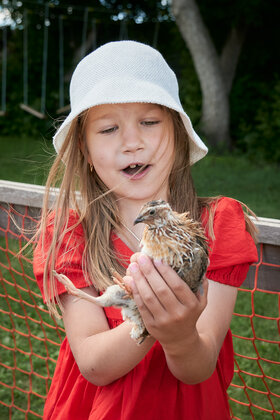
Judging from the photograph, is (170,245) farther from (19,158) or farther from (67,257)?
(19,158)

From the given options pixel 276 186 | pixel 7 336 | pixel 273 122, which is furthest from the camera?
pixel 273 122

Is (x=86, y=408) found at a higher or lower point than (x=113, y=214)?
lower

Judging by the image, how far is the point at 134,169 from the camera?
1.79 metres

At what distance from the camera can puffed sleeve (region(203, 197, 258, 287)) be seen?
1796mm

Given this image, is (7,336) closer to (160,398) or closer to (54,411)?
(54,411)

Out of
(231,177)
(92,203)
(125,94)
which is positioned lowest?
(231,177)

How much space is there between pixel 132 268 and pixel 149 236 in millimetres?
100

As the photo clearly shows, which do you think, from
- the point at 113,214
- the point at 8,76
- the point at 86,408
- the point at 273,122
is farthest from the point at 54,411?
the point at 8,76

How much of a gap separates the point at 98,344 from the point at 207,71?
11.4 meters

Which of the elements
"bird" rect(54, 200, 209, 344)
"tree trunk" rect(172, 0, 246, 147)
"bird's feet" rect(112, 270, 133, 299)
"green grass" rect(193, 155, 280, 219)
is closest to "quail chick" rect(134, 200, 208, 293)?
"bird" rect(54, 200, 209, 344)

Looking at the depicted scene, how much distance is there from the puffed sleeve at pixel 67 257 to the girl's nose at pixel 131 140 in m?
0.42

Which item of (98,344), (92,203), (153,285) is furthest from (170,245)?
(92,203)

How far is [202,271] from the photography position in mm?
1353

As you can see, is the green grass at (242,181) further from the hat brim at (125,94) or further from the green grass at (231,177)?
the hat brim at (125,94)
